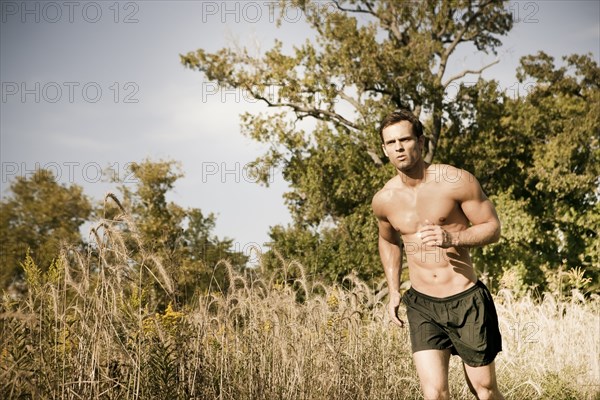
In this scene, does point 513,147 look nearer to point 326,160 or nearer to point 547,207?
point 547,207

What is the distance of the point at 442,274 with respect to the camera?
429cm

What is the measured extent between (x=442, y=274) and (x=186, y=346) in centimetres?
174

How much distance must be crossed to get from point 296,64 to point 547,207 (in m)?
8.70

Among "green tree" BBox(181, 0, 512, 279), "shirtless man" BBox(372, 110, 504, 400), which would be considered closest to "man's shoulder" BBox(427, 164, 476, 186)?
"shirtless man" BBox(372, 110, 504, 400)

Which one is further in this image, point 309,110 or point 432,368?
point 309,110

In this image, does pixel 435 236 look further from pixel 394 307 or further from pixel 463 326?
pixel 394 307

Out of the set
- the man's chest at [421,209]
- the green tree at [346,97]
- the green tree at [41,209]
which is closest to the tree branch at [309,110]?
the green tree at [346,97]

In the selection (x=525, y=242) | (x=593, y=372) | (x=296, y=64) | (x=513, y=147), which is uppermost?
(x=296, y=64)

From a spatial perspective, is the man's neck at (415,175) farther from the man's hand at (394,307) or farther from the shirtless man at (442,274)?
the man's hand at (394,307)

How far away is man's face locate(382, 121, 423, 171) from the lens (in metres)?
4.20

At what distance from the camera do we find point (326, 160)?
699 inches

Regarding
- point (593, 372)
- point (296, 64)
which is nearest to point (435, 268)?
point (593, 372)

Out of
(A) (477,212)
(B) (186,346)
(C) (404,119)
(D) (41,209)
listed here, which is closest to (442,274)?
(A) (477,212)

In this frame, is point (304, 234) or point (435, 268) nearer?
point (435, 268)
